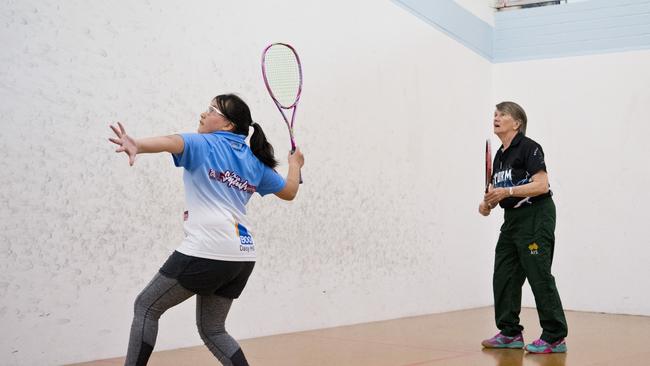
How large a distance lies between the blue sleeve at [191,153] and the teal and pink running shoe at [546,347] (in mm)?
2377

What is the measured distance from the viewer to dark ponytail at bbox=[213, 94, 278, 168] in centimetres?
259

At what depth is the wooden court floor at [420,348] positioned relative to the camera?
3711mm

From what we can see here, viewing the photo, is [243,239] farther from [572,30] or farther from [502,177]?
[572,30]

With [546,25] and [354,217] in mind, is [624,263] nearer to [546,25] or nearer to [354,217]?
[546,25]

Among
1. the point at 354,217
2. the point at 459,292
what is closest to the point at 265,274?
the point at 354,217

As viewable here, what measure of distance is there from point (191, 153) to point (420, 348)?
2280mm

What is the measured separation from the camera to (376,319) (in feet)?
18.4

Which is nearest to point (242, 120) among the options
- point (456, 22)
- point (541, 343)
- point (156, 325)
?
point (156, 325)

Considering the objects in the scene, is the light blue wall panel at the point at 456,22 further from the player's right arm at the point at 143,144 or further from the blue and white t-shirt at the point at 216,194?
the player's right arm at the point at 143,144

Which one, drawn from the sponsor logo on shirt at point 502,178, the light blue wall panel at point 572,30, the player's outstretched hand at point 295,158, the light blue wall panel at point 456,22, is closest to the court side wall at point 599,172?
the light blue wall panel at point 572,30

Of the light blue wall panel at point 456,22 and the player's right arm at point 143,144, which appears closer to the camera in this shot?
the player's right arm at point 143,144

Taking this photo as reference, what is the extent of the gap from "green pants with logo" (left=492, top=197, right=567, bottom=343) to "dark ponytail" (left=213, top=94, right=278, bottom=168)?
190 centimetres

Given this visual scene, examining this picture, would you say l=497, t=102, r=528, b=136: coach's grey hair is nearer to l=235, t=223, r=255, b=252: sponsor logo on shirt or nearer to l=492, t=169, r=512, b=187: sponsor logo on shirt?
l=492, t=169, r=512, b=187: sponsor logo on shirt

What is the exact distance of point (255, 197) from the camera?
4477 millimetres
